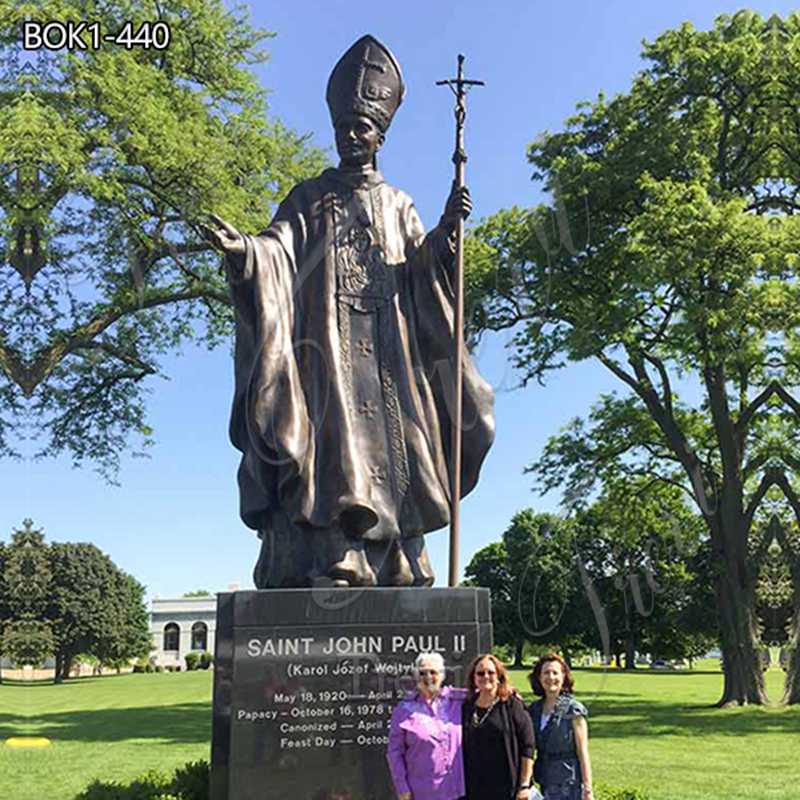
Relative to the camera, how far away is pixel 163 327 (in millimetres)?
23234

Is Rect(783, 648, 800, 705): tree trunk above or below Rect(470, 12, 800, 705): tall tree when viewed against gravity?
below

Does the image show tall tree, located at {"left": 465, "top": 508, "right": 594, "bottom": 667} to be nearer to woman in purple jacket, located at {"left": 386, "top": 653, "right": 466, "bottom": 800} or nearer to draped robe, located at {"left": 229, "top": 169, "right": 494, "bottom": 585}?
draped robe, located at {"left": 229, "top": 169, "right": 494, "bottom": 585}

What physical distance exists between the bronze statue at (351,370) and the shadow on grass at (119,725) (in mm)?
9743

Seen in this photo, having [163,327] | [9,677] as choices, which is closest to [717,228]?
[163,327]

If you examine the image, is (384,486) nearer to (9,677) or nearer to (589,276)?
(589,276)

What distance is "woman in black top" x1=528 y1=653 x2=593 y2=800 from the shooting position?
4922mm

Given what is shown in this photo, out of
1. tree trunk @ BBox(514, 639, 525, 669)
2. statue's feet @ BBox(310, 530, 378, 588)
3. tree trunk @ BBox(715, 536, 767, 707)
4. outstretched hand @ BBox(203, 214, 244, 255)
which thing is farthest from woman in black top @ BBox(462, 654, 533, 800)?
tree trunk @ BBox(514, 639, 525, 669)

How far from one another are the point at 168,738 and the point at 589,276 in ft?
41.6

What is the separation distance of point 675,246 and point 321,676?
14594 millimetres

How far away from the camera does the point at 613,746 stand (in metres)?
15.0

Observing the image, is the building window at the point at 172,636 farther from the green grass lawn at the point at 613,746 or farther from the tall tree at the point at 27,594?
the green grass lawn at the point at 613,746

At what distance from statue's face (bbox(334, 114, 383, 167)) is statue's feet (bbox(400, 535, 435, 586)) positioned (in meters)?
2.89

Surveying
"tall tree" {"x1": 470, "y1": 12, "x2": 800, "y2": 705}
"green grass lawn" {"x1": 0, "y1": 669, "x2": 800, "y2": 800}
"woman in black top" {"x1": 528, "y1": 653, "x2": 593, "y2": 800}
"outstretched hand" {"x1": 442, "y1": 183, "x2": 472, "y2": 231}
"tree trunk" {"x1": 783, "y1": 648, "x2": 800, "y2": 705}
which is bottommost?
"green grass lawn" {"x1": 0, "y1": 669, "x2": 800, "y2": 800}

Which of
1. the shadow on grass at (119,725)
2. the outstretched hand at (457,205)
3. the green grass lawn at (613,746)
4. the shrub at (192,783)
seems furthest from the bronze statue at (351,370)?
the shadow on grass at (119,725)
